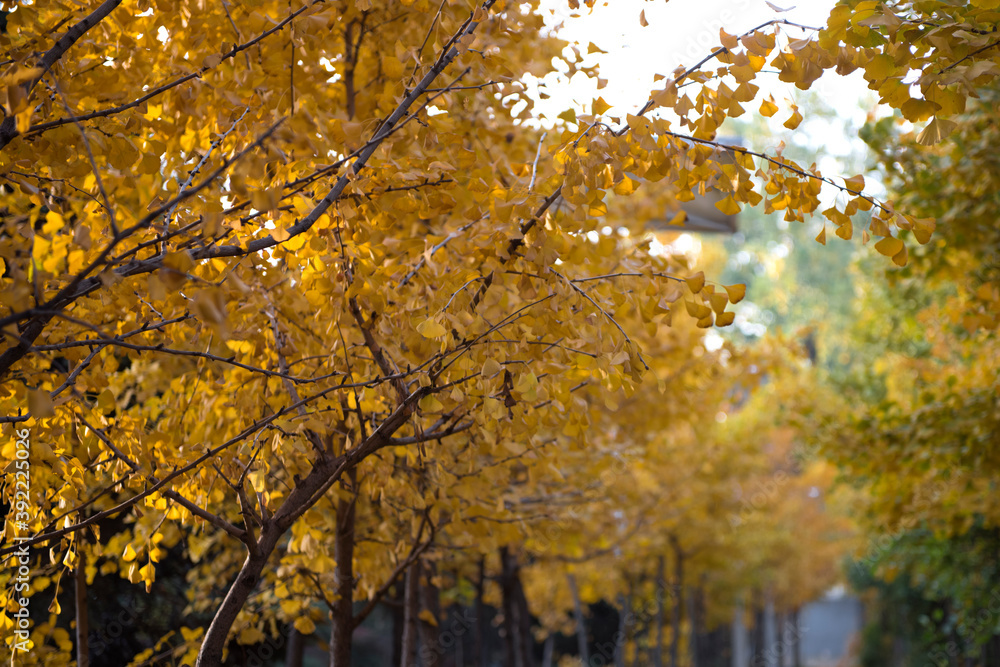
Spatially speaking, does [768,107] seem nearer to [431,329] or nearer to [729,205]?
[729,205]

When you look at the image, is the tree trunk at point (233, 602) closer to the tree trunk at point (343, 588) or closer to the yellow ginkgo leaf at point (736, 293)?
the tree trunk at point (343, 588)

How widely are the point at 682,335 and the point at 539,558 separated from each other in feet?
9.48

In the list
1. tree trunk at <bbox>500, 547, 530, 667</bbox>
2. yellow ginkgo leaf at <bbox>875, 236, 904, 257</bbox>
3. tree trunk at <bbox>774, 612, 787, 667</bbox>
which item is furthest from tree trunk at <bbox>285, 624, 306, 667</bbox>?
tree trunk at <bbox>774, 612, 787, 667</bbox>

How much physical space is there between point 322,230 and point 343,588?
79.0 inches

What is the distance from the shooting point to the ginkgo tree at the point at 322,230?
6.67 feet

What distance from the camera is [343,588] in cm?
365

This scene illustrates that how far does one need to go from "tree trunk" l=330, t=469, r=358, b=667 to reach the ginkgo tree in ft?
2.08

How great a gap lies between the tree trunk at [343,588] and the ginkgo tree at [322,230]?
0.63m

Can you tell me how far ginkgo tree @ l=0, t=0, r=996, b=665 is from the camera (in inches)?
80.0

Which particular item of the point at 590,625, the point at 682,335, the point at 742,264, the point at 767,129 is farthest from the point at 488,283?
the point at 742,264

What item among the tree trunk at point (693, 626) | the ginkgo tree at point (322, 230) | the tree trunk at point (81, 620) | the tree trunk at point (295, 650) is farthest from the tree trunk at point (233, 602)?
the tree trunk at point (693, 626)

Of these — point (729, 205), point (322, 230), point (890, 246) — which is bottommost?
point (890, 246)

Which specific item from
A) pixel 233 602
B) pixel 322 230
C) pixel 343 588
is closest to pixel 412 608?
pixel 343 588

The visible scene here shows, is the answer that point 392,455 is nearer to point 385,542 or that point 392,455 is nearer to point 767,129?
point 385,542
